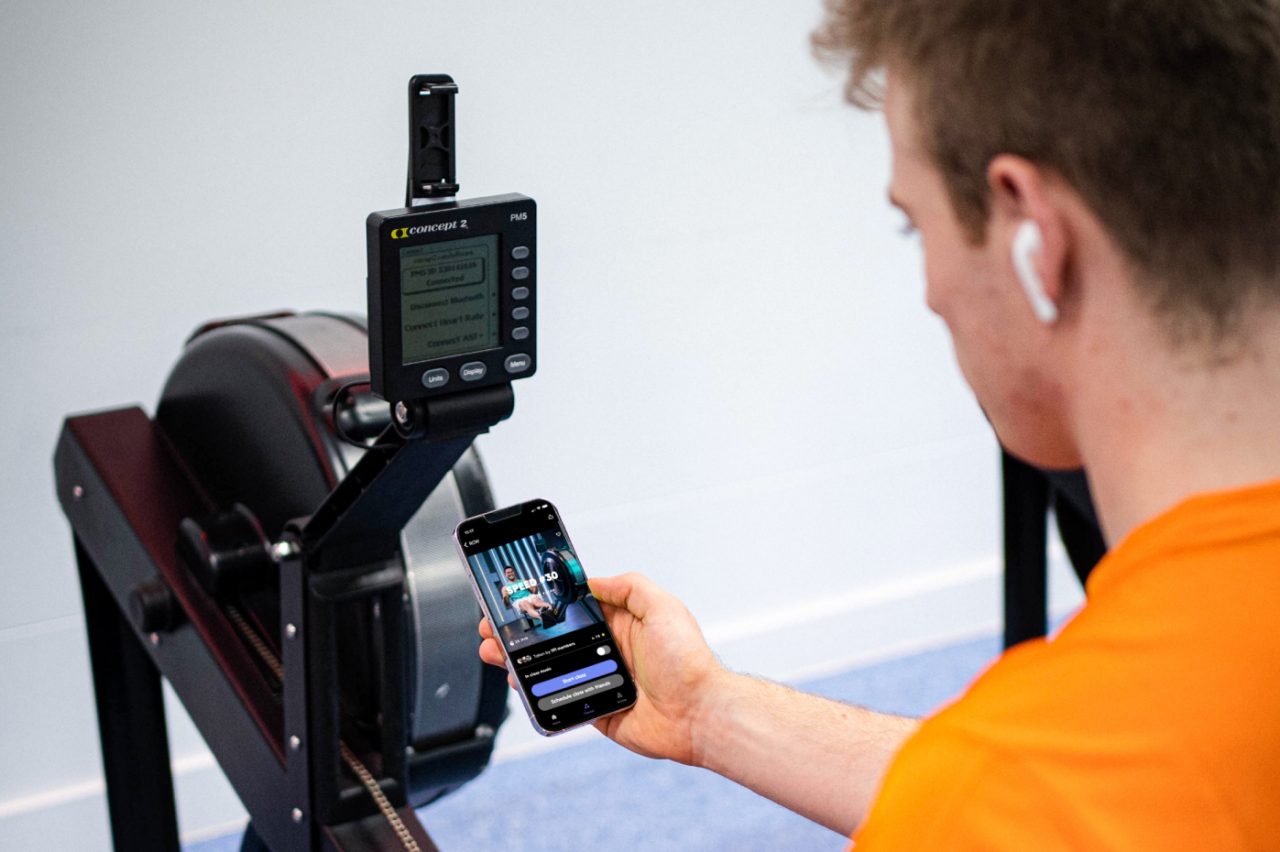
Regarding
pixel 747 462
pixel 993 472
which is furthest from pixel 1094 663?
pixel 993 472

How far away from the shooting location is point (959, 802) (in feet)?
2.30

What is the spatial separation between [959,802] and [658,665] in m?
0.59

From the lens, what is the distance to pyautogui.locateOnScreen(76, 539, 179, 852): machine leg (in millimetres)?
1684

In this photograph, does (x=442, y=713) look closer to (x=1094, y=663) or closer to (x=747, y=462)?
(x=1094, y=663)

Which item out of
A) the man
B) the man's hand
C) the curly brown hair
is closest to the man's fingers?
the man's hand

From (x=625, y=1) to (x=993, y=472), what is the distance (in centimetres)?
129

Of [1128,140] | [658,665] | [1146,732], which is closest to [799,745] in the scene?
[658,665]

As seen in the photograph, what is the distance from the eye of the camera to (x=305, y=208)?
2285 millimetres

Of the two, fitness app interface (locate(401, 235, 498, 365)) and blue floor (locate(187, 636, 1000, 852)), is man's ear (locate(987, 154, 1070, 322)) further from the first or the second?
blue floor (locate(187, 636, 1000, 852))

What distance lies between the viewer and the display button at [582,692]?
1216 millimetres

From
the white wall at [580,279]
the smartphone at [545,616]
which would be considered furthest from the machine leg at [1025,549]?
the smartphone at [545,616]

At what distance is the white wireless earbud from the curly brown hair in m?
0.03

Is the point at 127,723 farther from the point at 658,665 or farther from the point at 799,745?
the point at 799,745

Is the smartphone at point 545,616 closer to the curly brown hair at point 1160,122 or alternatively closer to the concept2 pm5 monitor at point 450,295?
the concept2 pm5 monitor at point 450,295
